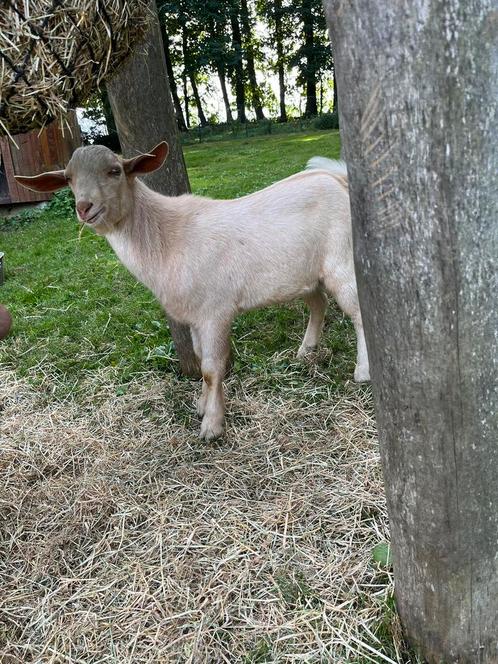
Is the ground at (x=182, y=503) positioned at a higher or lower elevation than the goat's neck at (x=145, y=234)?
lower


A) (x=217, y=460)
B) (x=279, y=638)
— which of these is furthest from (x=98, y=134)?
(x=279, y=638)

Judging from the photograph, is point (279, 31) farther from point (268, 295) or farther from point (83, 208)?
point (83, 208)

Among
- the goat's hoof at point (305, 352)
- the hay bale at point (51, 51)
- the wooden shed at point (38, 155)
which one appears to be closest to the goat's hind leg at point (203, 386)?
the goat's hoof at point (305, 352)

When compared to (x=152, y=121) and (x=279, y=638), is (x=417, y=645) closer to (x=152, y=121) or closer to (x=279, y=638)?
(x=279, y=638)

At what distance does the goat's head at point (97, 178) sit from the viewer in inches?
117

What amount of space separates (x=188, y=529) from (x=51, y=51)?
2199mm

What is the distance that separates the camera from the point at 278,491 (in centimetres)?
320

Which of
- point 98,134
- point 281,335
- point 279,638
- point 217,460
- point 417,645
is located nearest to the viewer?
point 417,645

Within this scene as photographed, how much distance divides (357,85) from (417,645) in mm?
1878

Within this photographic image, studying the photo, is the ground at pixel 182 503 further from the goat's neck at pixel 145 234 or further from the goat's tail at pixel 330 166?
the goat's tail at pixel 330 166


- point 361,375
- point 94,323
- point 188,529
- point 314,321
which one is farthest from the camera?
point 94,323

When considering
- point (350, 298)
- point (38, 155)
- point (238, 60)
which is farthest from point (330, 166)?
point (238, 60)

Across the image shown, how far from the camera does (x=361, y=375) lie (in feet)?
13.3

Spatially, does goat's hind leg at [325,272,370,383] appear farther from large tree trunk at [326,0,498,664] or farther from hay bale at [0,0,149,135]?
hay bale at [0,0,149,135]
